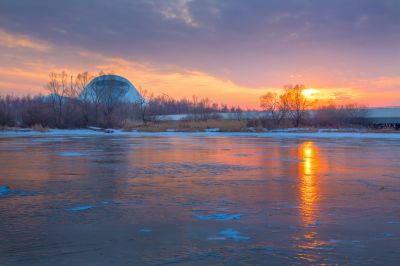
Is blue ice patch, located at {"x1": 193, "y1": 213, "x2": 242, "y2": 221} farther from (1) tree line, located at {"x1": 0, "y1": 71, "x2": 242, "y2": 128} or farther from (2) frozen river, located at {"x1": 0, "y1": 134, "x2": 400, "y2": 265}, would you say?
(1) tree line, located at {"x1": 0, "y1": 71, "x2": 242, "y2": 128}

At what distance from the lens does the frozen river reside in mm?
4492

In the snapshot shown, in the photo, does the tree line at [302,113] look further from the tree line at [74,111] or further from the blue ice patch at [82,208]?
the blue ice patch at [82,208]

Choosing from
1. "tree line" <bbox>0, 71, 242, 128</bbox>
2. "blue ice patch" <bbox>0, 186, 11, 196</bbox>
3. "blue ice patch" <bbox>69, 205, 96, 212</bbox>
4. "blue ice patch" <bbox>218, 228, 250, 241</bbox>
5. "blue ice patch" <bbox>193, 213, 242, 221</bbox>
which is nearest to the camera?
"blue ice patch" <bbox>218, 228, 250, 241</bbox>

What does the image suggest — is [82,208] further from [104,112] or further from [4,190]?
[104,112]

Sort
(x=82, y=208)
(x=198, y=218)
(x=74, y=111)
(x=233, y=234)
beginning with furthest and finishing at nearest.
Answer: (x=74, y=111)
(x=82, y=208)
(x=198, y=218)
(x=233, y=234)

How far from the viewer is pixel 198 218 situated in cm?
617

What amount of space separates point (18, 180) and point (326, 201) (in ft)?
23.0

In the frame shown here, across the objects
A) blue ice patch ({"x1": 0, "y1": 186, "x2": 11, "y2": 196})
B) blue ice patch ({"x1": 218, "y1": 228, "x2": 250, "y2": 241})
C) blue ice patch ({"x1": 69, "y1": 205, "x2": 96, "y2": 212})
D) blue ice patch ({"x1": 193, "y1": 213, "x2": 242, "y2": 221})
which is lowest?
blue ice patch ({"x1": 218, "y1": 228, "x2": 250, "y2": 241})

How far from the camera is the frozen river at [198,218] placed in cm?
449

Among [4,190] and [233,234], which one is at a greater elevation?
[4,190]

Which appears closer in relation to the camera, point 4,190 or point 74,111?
point 4,190

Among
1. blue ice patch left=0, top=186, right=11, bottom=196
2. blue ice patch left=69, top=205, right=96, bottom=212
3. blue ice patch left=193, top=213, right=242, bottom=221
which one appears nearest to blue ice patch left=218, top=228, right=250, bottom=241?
blue ice patch left=193, top=213, right=242, bottom=221

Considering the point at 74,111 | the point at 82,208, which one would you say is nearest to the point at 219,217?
the point at 82,208

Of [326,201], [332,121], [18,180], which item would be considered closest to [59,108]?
[332,121]
